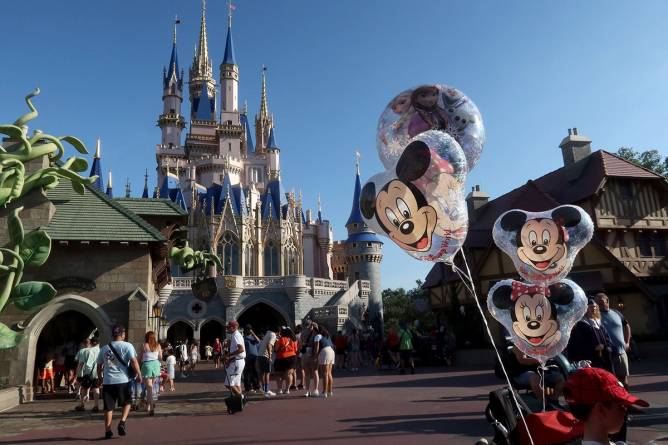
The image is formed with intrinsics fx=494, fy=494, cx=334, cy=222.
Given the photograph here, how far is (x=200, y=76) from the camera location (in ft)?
203

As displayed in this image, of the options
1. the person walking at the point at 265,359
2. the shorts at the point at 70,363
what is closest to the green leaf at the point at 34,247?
the shorts at the point at 70,363

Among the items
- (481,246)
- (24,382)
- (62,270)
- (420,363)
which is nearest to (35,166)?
(62,270)

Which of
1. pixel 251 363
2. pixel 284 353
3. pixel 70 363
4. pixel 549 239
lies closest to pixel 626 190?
pixel 284 353

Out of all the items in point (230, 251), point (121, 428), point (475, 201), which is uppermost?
point (230, 251)

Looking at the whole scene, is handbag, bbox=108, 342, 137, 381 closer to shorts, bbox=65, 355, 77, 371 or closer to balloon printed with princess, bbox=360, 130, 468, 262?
balloon printed with princess, bbox=360, 130, 468, 262

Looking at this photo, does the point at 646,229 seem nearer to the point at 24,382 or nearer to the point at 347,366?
the point at 347,366

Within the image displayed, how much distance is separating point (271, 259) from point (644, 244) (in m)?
30.7

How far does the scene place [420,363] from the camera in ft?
57.3

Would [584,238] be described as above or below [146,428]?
above

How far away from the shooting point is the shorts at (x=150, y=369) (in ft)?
26.7

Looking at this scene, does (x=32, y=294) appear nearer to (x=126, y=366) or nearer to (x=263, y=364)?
(x=126, y=366)

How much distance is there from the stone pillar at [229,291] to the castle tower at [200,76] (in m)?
31.1

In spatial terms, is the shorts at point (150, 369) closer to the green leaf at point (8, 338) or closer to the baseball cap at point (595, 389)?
the green leaf at point (8, 338)

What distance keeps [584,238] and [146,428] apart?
241 inches
